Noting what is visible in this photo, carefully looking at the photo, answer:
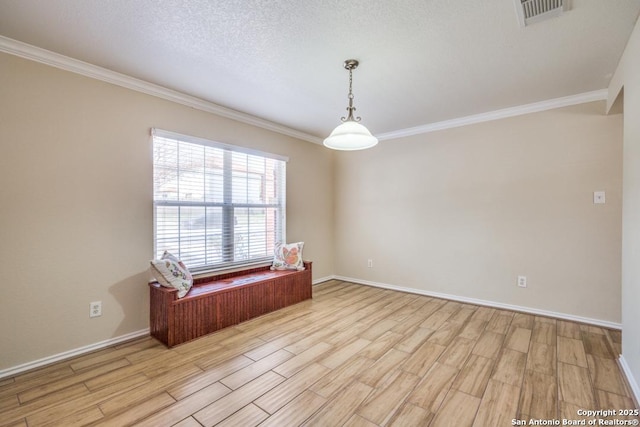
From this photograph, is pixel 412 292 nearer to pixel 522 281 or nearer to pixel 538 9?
pixel 522 281

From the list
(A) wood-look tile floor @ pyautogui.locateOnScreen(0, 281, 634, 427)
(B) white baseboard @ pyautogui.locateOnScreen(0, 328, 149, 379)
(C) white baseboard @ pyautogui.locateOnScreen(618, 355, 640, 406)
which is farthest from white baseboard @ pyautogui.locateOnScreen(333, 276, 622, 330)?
(B) white baseboard @ pyautogui.locateOnScreen(0, 328, 149, 379)

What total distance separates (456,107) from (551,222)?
1.75 m

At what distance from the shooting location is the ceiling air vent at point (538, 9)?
1.77m

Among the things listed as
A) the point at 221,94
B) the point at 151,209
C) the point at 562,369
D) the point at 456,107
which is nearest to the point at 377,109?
the point at 456,107

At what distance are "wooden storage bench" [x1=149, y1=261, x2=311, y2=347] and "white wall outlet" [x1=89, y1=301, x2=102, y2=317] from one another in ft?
1.37

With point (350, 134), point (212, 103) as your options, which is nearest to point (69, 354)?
point (212, 103)

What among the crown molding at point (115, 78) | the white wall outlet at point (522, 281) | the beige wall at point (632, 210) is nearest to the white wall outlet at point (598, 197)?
the beige wall at point (632, 210)

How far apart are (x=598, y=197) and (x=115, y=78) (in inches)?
199

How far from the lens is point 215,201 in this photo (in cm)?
351

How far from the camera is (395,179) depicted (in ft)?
15.0

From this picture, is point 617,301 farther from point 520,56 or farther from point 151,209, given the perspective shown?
point 151,209

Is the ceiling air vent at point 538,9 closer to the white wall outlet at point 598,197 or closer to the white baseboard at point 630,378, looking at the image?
the white wall outlet at point 598,197

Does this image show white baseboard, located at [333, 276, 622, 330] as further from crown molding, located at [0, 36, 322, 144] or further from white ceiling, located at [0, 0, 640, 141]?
crown molding, located at [0, 36, 322, 144]

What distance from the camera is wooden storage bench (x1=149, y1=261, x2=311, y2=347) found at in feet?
8.77
